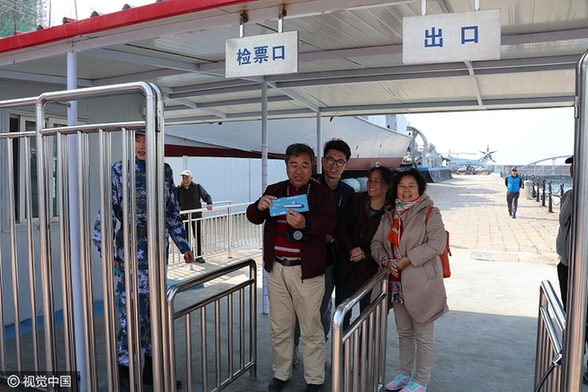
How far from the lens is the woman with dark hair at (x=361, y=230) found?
11.4 feet

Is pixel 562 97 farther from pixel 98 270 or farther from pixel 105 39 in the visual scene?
pixel 98 270

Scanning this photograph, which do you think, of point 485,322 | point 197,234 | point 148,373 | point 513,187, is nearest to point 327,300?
point 148,373

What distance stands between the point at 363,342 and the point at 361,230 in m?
0.99

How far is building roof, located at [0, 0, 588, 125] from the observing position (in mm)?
3016

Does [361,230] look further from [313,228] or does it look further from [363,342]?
[363,342]

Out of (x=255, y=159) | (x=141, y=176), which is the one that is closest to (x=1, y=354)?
(x=141, y=176)

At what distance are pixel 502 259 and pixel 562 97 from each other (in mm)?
3946

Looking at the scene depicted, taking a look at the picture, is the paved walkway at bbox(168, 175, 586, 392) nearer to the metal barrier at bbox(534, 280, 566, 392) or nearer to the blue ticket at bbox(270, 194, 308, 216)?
the metal barrier at bbox(534, 280, 566, 392)

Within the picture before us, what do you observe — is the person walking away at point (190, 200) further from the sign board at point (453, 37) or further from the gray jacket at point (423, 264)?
the sign board at point (453, 37)

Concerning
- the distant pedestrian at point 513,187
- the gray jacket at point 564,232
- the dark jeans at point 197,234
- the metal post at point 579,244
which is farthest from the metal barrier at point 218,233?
the distant pedestrian at point 513,187

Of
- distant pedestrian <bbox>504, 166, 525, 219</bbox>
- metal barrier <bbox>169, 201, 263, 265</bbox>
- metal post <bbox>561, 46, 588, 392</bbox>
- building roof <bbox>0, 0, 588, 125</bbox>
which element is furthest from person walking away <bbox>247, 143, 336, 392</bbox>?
distant pedestrian <bbox>504, 166, 525, 219</bbox>

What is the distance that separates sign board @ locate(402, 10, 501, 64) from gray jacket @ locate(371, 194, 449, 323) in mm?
1109

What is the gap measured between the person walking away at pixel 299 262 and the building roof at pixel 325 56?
1.02 metres

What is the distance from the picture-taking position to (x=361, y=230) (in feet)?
11.7
